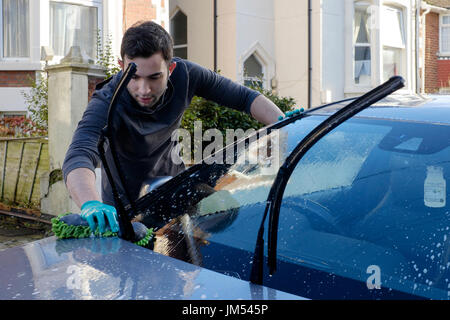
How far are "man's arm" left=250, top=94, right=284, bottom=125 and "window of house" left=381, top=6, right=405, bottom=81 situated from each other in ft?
39.3

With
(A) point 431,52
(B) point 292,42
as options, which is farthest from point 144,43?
(A) point 431,52

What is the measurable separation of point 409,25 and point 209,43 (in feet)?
18.3

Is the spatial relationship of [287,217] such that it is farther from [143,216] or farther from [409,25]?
[409,25]

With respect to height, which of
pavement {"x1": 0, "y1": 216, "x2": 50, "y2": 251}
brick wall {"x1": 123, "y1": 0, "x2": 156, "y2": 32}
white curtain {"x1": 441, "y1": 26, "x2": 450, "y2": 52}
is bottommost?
pavement {"x1": 0, "y1": 216, "x2": 50, "y2": 251}

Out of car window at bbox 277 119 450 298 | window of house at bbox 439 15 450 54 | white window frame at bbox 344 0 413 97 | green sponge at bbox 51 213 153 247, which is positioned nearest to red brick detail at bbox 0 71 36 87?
white window frame at bbox 344 0 413 97

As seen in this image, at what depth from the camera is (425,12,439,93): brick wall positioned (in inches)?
658

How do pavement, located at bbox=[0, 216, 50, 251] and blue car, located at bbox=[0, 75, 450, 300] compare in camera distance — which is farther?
pavement, located at bbox=[0, 216, 50, 251]

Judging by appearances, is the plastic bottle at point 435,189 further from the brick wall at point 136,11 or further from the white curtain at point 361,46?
the white curtain at point 361,46

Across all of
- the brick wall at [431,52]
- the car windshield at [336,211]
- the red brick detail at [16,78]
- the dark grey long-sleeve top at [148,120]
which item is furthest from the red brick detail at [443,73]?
the car windshield at [336,211]

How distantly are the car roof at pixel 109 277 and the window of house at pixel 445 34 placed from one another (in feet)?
57.7

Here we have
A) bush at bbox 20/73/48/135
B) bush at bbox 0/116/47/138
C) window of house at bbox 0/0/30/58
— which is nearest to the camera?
bush at bbox 20/73/48/135

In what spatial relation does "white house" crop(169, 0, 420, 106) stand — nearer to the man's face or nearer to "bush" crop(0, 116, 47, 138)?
"bush" crop(0, 116, 47, 138)

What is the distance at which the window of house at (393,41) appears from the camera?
1450 centimetres
